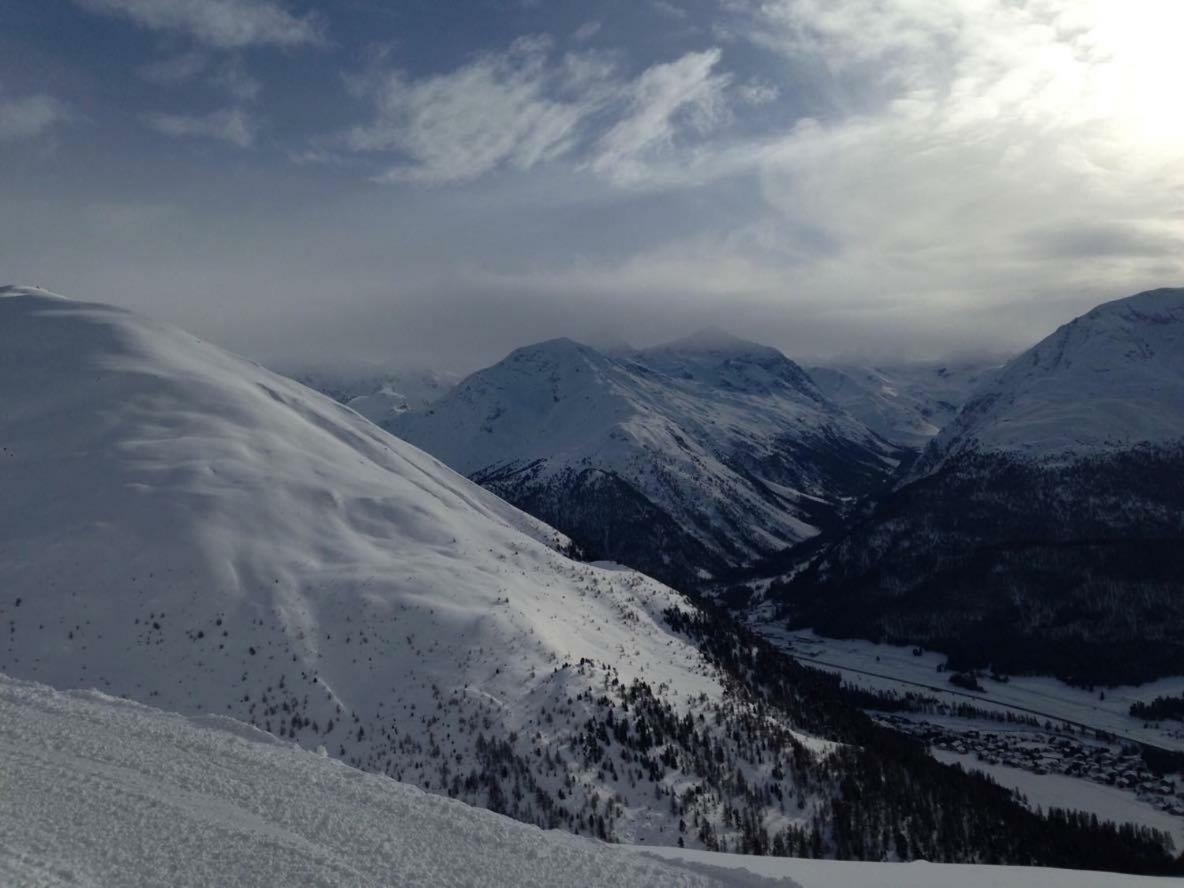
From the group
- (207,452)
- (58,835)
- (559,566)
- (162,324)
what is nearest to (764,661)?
(559,566)

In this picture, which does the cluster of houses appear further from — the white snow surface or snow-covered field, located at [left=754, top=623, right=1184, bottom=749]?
the white snow surface

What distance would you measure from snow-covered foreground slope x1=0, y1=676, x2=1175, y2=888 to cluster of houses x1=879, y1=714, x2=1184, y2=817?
11331 cm

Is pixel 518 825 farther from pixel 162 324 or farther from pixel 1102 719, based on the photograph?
pixel 1102 719

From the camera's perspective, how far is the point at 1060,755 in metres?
125

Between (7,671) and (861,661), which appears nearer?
(7,671)

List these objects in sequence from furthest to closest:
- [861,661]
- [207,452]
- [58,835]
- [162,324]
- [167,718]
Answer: [861,661]
[162,324]
[207,452]
[167,718]
[58,835]

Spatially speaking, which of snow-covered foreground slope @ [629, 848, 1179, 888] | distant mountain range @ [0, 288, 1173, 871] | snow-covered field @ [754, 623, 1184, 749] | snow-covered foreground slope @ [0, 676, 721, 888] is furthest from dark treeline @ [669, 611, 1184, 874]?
snow-covered field @ [754, 623, 1184, 749]

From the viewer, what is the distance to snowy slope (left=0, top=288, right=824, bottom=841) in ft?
151

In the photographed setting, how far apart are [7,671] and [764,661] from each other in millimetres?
78860

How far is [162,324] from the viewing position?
12381cm

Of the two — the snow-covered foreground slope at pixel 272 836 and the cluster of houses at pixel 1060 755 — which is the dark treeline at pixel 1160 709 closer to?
the cluster of houses at pixel 1060 755

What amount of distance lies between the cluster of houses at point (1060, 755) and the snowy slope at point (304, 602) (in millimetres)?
68301

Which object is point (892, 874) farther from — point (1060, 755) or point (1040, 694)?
point (1040, 694)

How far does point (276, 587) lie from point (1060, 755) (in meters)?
129
